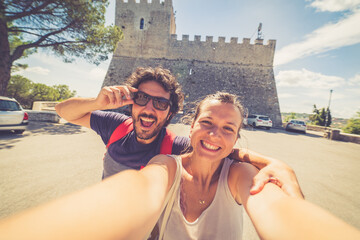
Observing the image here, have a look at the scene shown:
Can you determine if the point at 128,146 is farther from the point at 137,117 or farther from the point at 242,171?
the point at 242,171

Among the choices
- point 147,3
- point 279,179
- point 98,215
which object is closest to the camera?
point 98,215

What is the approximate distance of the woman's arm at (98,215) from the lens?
1.36 ft

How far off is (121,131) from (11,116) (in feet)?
21.4

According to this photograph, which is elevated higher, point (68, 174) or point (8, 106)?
point (8, 106)

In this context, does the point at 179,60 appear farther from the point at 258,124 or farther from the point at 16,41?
the point at 16,41

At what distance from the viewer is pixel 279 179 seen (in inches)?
37.4

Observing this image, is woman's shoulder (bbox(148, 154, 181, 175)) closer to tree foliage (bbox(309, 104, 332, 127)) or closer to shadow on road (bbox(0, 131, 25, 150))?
shadow on road (bbox(0, 131, 25, 150))

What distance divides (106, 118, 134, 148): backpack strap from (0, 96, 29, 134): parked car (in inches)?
252

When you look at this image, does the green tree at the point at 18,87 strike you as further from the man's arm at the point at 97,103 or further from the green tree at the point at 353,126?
the green tree at the point at 353,126

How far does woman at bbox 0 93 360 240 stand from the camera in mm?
476

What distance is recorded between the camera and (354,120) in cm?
1218

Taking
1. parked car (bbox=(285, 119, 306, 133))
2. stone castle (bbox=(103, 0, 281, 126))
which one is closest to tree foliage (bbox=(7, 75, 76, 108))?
stone castle (bbox=(103, 0, 281, 126))

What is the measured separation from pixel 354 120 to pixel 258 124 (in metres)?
7.71

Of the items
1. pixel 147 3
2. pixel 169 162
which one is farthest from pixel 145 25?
pixel 169 162
